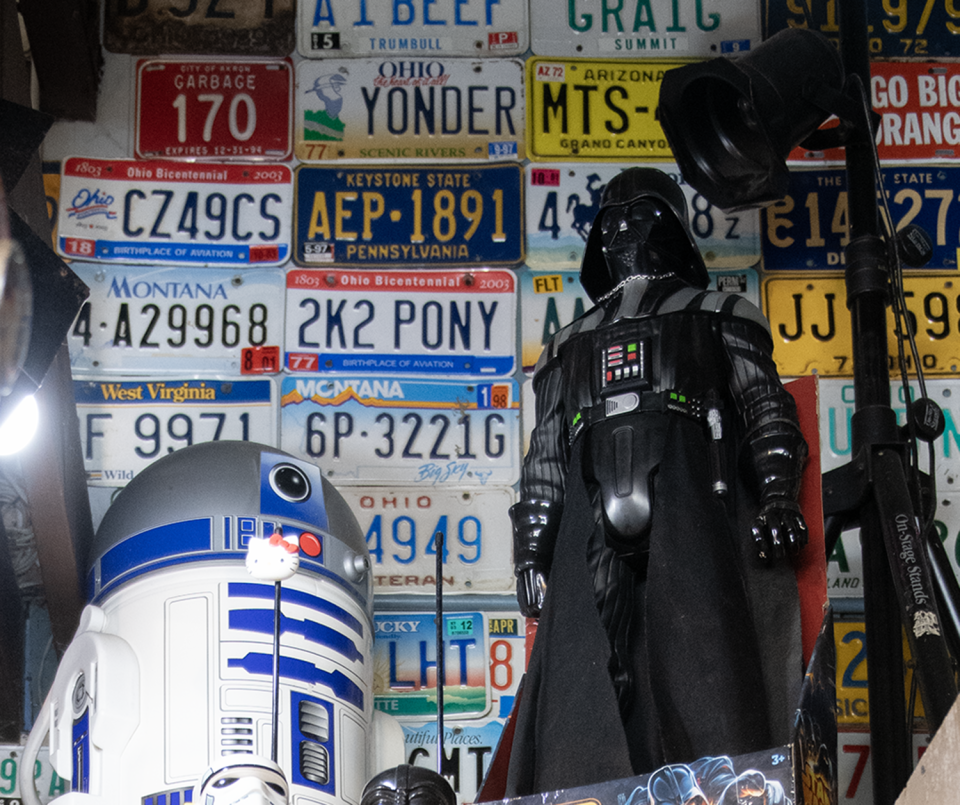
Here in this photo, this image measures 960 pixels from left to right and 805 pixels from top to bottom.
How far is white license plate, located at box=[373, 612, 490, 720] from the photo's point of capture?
3873 millimetres

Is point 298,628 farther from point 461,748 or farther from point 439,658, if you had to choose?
point 461,748

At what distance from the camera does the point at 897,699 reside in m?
3.15

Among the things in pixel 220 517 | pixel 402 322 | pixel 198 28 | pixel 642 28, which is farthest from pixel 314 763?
pixel 642 28

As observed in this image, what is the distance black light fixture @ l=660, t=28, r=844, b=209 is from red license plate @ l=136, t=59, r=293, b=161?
1.41 meters

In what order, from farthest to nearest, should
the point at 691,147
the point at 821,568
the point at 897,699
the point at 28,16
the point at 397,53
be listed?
1. the point at 397,53
2. the point at 28,16
3. the point at 691,147
4. the point at 897,699
5. the point at 821,568

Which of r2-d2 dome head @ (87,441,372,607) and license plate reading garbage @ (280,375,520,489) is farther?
license plate reading garbage @ (280,375,520,489)

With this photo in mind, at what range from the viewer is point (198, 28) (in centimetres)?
452

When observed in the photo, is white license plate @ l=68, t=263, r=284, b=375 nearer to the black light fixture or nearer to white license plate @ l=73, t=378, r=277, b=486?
white license plate @ l=73, t=378, r=277, b=486

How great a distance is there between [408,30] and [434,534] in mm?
1658

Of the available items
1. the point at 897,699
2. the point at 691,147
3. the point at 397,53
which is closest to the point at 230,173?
the point at 397,53

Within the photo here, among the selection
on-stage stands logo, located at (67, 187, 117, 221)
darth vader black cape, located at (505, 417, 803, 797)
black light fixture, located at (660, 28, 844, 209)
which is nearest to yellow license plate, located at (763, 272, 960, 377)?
black light fixture, located at (660, 28, 844, 209)

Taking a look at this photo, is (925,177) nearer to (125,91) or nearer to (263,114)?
(263,114)

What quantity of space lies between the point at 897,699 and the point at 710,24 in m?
2.36

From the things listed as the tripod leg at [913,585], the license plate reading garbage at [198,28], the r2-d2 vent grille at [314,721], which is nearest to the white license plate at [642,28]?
the license plate reading garbage at [198,28]
